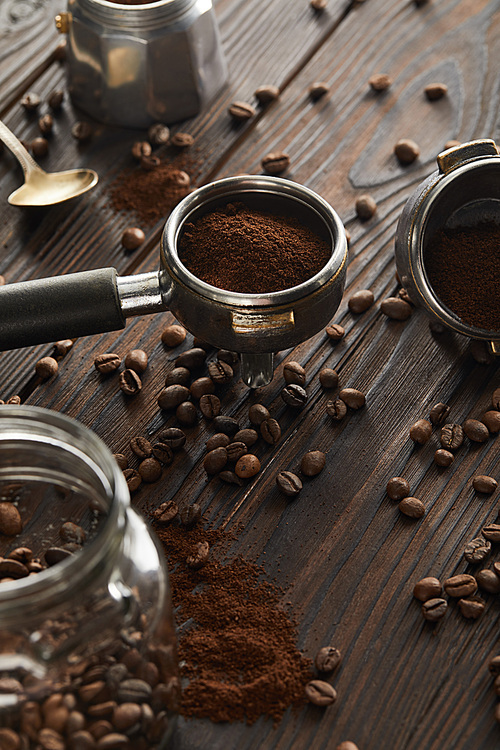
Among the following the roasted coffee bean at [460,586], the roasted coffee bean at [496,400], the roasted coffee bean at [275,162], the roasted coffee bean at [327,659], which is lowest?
the roasted coffee bean at [327,659]

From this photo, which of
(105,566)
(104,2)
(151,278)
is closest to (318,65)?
(104,2)

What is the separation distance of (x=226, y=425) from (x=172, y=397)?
9cm

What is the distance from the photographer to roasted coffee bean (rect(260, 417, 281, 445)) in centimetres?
112

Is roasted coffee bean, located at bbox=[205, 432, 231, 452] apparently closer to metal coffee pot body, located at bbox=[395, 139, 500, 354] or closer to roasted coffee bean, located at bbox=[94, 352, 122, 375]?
roasted coffee bean, located at bbox=[94, 352, 122, 375]

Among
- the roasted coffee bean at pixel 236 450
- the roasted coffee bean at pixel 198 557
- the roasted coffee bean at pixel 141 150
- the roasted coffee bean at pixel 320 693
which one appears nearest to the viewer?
the roasted coffee bean at pixel 320 693

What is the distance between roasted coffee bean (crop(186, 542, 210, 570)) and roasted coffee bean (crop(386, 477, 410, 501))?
0.82ft

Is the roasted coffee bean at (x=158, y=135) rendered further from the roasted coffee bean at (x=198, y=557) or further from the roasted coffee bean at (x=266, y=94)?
the roasted coffee bean at (x=198, y=557)

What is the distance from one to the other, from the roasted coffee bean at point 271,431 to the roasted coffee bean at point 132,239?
16.0 inches

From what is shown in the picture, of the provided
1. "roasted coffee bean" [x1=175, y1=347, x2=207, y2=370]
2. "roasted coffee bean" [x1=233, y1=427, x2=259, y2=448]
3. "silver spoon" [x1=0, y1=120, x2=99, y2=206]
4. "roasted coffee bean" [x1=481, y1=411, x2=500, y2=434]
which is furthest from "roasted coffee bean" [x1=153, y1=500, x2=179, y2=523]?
"silver spoon" [x1=0, y1=120, x2=99, y2=206]

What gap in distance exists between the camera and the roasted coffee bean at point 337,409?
114 centimetres

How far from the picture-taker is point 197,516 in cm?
104

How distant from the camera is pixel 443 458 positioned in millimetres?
1092

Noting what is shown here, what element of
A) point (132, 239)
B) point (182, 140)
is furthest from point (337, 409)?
point (182, 140)

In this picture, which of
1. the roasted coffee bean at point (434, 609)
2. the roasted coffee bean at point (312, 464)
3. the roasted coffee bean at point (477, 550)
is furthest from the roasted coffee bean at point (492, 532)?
the roasted coffee bean at point (312, 464)
